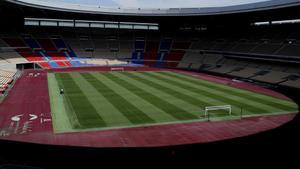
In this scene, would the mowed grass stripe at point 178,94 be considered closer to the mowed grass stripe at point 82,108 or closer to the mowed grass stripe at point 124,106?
the mowed grass stripe at point 124,106

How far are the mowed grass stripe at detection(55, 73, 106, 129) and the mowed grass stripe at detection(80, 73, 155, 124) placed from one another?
230 centimetres

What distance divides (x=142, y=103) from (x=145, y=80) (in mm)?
15465

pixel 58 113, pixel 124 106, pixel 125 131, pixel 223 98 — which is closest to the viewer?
pixel 125 131

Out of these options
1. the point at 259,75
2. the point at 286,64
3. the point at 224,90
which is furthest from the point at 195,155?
the point at 286,64

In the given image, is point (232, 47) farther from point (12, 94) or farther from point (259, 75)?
point (12, 94)

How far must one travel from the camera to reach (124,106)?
27.8m

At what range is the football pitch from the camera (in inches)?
928

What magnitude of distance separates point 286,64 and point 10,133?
152ft

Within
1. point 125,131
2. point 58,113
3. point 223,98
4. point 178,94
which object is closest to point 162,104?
point 178,94

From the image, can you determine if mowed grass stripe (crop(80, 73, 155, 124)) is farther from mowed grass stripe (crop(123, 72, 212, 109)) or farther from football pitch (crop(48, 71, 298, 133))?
mowed grass stripe (crop(123, 72, 212, 109))

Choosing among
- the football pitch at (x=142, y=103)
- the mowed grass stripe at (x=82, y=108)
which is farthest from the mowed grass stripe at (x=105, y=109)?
the mowed grass stripe at (x=82, y=108)

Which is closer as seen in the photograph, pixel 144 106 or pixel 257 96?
pixel 144 106

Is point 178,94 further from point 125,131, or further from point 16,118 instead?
point 16,118

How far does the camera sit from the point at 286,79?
45.0 meters
